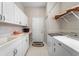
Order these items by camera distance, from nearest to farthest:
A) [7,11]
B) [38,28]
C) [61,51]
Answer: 1. [61,51]
2. [7,11]
3. [38,28]

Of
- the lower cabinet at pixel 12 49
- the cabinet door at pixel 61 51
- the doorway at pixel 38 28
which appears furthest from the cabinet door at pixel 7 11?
the doorway at pixel 38 28

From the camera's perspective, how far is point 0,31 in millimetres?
2596

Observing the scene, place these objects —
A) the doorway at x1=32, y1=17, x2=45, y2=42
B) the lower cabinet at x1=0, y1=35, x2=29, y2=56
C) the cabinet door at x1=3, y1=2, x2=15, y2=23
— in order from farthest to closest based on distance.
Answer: the doorway at x1=32, y1=17, x2=45, y2=42 → the cabinet door at x1=3, y1=2, x2=15, y2=23 → the lower cabinet at x1=0, y1=35, x2=29, y2=56

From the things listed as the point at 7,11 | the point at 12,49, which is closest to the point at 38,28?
the point at 7,11

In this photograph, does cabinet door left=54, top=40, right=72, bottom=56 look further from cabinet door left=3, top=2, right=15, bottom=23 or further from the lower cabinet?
cabinet door left=3, top=2, right=15, bottom=23

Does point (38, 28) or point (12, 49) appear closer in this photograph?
point (12, 49)

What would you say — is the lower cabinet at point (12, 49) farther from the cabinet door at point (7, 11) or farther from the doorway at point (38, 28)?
the doorway at point (38, 28)

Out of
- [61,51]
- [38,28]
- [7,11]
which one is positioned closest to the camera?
[61,51]

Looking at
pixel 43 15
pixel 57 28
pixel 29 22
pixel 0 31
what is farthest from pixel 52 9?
pixel 0 31

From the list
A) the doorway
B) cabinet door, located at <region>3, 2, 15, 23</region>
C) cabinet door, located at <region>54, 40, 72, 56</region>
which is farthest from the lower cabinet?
the doorway

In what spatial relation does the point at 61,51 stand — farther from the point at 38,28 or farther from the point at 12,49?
the point at 38,28

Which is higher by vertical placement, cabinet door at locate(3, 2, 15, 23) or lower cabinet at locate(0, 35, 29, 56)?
cabinet door at locate(3, 2, 15, 23)

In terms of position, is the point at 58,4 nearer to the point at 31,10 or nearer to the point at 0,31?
the point at 31,10

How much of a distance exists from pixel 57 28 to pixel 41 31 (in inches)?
75.9
